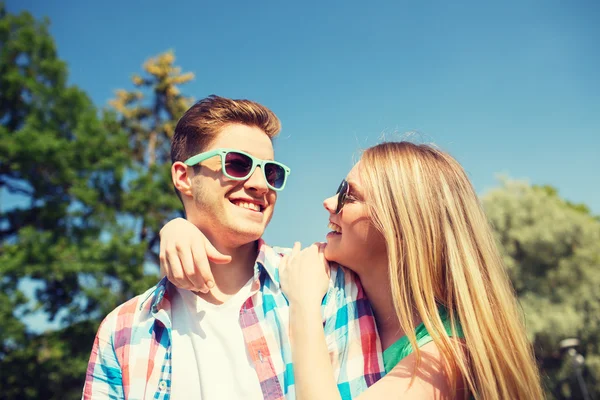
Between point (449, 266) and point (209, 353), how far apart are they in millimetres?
1323

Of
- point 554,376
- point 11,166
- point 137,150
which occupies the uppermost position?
point 137,150

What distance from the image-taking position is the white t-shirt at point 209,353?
2109mm

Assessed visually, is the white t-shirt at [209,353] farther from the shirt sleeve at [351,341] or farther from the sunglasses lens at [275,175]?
the sunglasses lens at [275,175]

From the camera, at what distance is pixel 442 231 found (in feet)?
7.25

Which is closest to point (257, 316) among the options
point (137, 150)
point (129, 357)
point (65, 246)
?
point (129, 357)

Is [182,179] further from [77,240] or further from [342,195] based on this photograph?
[77,240]

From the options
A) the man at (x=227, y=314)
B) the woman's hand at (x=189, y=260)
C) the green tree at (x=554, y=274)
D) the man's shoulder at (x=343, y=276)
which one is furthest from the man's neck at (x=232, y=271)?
the green tree at (x=554, y=274)

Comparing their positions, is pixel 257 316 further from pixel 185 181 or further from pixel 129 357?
pixel 185 181

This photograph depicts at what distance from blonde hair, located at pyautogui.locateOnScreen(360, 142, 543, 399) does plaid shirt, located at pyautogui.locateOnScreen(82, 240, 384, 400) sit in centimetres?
28

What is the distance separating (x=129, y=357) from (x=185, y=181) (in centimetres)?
112

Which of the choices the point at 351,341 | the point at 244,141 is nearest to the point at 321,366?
the point at 351,341

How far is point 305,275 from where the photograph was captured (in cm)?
218

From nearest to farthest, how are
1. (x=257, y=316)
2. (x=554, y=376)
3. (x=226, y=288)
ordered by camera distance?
(x=257, y=316), (x=226, y=288), (x=554, y=376)

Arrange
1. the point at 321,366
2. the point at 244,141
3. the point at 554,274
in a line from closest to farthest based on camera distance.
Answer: the point at 321,366
the point at 244,141
the point at 554,274
